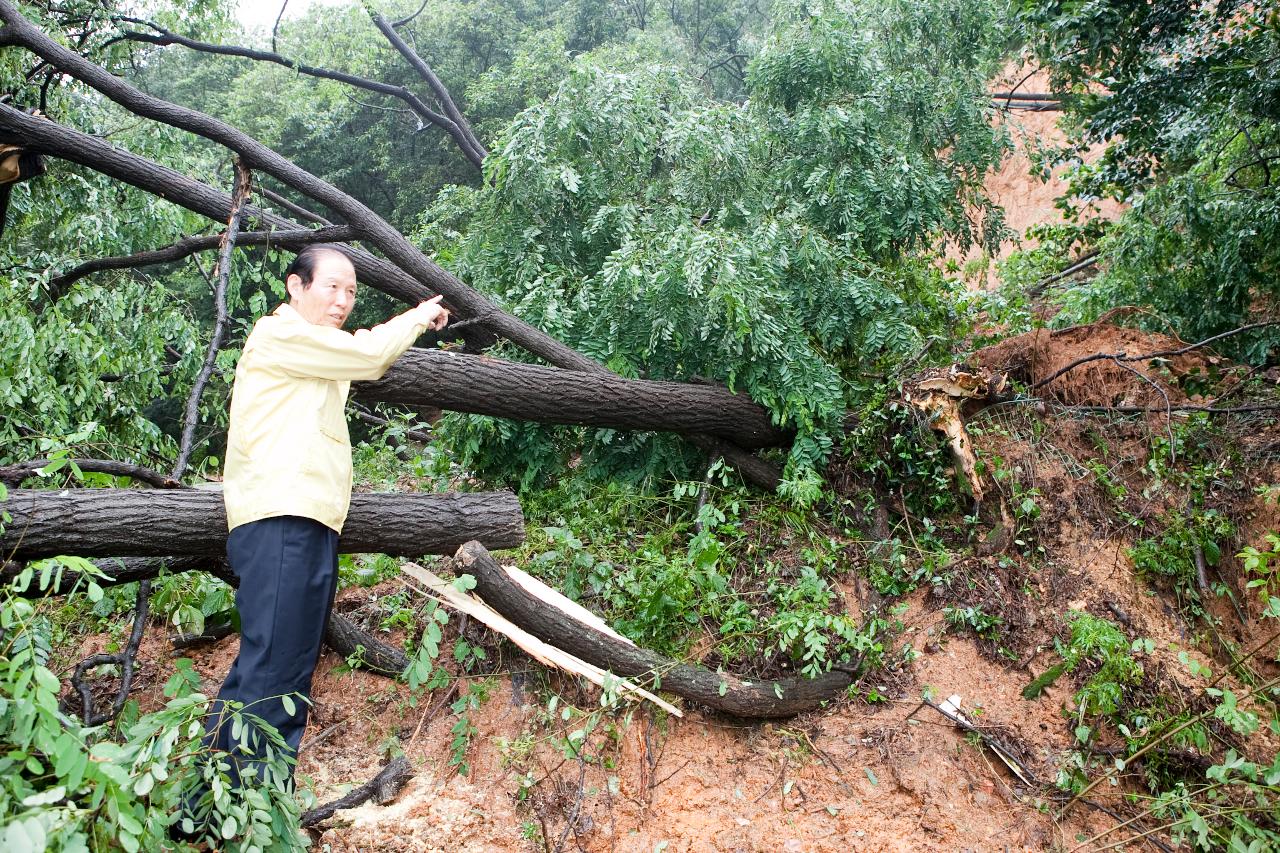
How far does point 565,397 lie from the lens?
4.78 m

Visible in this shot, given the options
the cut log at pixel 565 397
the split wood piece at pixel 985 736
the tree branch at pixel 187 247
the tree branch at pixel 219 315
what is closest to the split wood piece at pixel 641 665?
the split wood piece at pixel 985 736

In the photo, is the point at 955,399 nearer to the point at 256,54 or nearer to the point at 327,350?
the point at 327,350

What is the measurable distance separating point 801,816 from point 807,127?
14.2 feet

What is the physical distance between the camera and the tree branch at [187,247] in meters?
5.03

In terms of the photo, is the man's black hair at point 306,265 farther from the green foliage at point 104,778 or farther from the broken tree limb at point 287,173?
the broken tree limb at point 287,173

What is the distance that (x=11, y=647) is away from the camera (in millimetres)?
2482

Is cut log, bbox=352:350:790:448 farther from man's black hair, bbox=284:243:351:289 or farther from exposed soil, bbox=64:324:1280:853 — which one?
exposed soil, bbox=64:324:1280:853

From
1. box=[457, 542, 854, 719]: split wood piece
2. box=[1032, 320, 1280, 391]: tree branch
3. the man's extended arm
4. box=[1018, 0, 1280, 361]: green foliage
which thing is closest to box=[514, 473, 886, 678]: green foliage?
box=[457, 542, 854, 719]: split wood piece

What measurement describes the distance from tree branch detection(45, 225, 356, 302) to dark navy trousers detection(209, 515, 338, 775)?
2.48m

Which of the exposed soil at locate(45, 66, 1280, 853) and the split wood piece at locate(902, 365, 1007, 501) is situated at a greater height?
the split wood piece at locate(902, 365, 1007, 501)

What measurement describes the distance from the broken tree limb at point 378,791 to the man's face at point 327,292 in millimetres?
1858

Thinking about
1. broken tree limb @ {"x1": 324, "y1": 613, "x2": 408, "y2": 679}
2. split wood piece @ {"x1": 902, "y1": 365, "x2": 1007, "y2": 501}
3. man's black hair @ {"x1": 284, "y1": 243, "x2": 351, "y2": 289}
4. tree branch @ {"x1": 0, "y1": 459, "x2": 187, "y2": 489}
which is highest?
man's black hair @ {"x1": 284, "y1": 243, "x2": 351, "y2": 289}

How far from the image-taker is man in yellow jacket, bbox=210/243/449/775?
2990 mm

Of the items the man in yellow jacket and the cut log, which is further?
the cut log
